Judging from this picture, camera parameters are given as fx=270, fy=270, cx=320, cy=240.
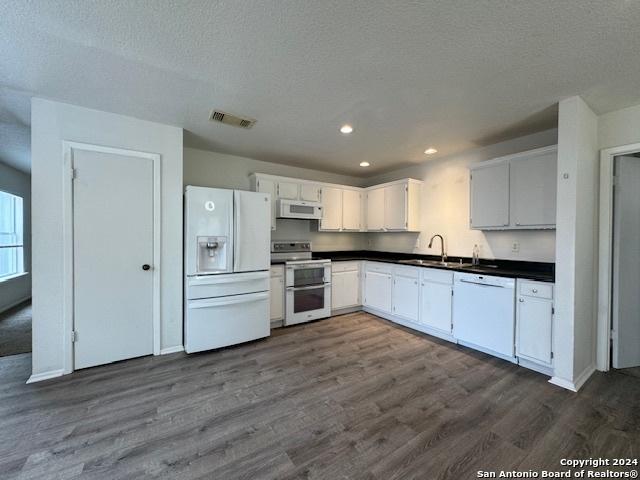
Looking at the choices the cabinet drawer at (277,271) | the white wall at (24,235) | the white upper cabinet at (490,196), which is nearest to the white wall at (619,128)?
the white upper cabinet at (490,196)

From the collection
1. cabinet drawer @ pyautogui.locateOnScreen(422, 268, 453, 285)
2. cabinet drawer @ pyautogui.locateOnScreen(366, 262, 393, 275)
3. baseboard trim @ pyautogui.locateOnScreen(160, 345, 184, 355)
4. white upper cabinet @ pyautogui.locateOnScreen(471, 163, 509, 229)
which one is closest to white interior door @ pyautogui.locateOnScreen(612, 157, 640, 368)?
white upper cabinet @ pyautogui.locateOnScreen(471, 163, 509, 229)

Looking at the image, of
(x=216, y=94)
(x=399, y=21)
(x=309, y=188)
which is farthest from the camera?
(x=309, y=188)

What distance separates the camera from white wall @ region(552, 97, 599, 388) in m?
2.28

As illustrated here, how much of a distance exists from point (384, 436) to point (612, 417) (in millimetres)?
1673

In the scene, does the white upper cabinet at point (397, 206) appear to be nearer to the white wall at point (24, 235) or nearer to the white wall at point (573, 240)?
the white wall at point (573, 240)

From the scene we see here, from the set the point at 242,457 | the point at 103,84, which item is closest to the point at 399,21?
the point at 103,84

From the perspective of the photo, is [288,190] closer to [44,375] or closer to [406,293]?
[406,293]

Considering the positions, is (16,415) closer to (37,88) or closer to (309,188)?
(37,88)

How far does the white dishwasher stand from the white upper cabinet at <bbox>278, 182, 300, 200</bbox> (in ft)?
8.40

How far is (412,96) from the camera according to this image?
2.29m

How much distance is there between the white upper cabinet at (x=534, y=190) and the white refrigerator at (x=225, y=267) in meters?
2.89

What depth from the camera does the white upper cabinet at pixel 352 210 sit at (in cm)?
481

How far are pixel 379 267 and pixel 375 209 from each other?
113 cm

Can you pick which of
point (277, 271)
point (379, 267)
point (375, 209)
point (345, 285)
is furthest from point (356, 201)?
point (277, 271)
